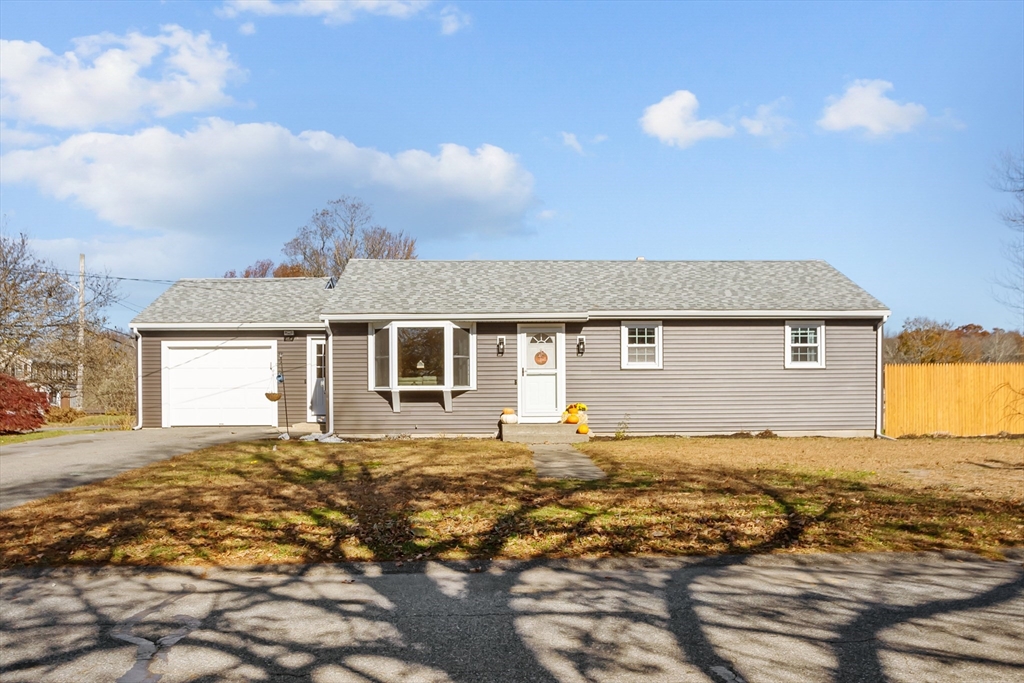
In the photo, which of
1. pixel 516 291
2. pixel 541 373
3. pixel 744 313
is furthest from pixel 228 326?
pixel 744 313

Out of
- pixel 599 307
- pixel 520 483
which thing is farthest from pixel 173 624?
pixel 599 307

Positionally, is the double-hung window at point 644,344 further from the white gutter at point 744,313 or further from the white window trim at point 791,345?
the white window trim at point 791,345

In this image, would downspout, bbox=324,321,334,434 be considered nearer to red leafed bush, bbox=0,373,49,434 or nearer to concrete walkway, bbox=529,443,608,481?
concrete walkway, bbox=529,443,608,481

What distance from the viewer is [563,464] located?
495 inches

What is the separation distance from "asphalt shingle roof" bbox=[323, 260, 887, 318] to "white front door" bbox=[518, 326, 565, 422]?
2.31ft

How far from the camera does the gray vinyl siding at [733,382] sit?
18.0m

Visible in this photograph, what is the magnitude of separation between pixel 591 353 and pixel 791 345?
4852 millimetres

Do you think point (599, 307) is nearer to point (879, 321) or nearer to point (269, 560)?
point (879, 321)

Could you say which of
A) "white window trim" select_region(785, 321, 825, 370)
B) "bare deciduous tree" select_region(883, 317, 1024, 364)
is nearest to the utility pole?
"white window trim" select_region(785, 321, 825, 370)

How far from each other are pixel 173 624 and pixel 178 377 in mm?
16726

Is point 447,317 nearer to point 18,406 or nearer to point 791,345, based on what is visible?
point 791,345

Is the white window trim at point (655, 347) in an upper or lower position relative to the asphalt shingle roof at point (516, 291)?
lower

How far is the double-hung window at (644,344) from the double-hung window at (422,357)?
367 centimetres

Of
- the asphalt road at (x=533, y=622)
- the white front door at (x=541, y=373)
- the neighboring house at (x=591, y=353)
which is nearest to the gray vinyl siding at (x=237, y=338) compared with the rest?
the neighboring house at (x=591, y=353)
